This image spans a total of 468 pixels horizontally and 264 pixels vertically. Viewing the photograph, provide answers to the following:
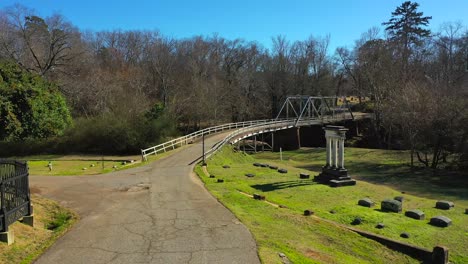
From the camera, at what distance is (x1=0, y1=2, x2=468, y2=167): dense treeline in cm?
3459

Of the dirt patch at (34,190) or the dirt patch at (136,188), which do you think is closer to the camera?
the dirt patch at (34,190)

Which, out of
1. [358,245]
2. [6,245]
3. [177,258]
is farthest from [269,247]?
[6,245]

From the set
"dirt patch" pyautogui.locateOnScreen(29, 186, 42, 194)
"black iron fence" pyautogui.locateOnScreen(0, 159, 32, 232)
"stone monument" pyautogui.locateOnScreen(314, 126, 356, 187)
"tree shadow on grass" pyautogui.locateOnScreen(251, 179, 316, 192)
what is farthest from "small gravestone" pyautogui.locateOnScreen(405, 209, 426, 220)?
"dirt patch" pyautogui.locateOnScreen(29, 186, 42, 194)

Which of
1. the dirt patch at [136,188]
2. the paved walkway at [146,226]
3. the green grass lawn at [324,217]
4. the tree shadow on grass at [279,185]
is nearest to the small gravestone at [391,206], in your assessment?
the green grass lawn at [324,217]

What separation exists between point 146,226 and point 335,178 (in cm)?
1222

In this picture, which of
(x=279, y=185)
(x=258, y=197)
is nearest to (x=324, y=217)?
(x=258, y=197)

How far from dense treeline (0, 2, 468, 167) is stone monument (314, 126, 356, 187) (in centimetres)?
1275

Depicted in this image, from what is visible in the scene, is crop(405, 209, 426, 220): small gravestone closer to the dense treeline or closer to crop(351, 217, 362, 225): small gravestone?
crop(351, 217, 362, 225): small gravestone

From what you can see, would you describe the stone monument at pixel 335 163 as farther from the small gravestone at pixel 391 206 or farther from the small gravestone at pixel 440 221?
the small gravestone at pixel 440 221

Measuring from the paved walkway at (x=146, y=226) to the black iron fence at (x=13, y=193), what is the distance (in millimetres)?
1193

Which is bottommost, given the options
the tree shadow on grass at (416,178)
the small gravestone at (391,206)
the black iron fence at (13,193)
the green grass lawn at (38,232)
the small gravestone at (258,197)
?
the tree shadow on grass at (416,178)

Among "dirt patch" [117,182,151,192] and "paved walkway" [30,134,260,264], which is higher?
"paved walkway" [30,134,260,264]

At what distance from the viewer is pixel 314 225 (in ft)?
40.0

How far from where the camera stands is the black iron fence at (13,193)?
8898mm
